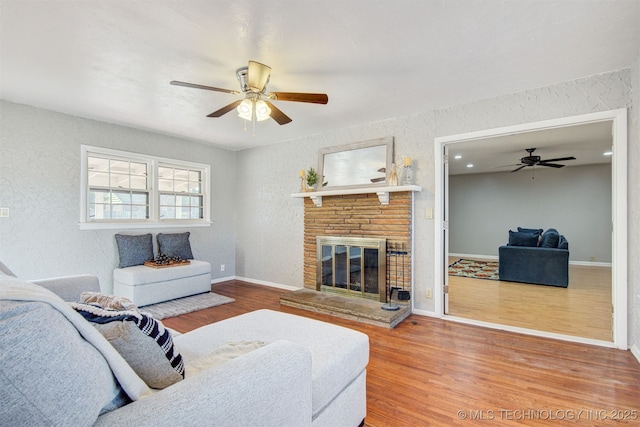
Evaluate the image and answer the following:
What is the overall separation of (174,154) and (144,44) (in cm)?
286

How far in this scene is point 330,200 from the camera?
14.5 feet

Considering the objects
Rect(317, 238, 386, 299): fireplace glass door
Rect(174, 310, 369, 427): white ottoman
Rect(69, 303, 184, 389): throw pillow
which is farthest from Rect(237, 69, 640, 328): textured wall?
Rect(69, 303, 184, 389): throw pillow

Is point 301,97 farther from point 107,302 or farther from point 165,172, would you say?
point 165,172

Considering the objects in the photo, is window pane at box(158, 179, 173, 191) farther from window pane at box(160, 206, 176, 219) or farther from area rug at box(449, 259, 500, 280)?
area rug at box(449, 259, 500, 280)

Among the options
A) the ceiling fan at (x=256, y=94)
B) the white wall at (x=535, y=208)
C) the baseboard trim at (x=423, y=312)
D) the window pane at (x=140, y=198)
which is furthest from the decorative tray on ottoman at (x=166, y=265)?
the white wall at (x=535, y=208)

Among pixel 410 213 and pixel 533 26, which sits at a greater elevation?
pixel 533 26

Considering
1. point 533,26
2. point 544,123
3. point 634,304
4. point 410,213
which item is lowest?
point 634,304

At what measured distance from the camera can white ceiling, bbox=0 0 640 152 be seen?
188 centimetres

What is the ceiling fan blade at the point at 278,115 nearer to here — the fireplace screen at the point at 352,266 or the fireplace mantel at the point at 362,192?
the fireplace mantel at the point at 362,192

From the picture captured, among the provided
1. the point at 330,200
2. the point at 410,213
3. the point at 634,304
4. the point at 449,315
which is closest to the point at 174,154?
the point at 330,200

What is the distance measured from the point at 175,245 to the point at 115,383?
13.7ft

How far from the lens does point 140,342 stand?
102 cm

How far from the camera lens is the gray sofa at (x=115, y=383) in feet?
2.11

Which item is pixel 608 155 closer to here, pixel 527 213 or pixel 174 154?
pixel 527 213
